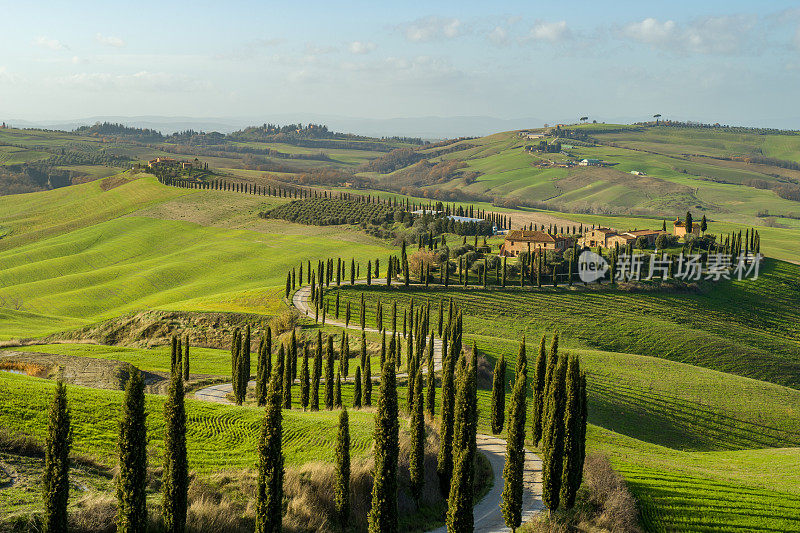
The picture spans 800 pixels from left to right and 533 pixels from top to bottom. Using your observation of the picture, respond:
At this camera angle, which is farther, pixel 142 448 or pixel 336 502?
pixel 336 502

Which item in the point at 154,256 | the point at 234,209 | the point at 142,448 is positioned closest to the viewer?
the point at 142,448

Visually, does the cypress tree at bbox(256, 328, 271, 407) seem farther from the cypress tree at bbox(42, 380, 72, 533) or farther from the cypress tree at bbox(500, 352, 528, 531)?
the cypress tree at bbox(42, 380, 72, 533)

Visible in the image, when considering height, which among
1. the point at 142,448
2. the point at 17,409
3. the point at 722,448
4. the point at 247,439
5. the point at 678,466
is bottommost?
the point at 722,448

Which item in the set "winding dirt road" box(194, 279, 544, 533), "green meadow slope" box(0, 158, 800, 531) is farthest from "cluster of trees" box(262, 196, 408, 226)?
"winding dirt road" box(194, 279, 544, 533)

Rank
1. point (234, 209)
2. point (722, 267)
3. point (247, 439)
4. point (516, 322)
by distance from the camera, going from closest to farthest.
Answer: point (247, 439) → point (516, 322) → point (722, 267) → point (234, 209)

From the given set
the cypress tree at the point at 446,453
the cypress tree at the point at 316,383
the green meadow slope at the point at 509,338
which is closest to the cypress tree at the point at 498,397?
the green meadow slope at the point at 509,338

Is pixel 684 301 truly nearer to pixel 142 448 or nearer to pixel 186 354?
pixel 186 354

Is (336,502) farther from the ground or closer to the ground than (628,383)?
farther from the ground

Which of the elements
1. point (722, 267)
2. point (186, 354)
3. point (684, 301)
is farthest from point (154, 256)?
point (722, 267)

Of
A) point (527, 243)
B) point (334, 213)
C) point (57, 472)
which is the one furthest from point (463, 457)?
point (334, 213)
